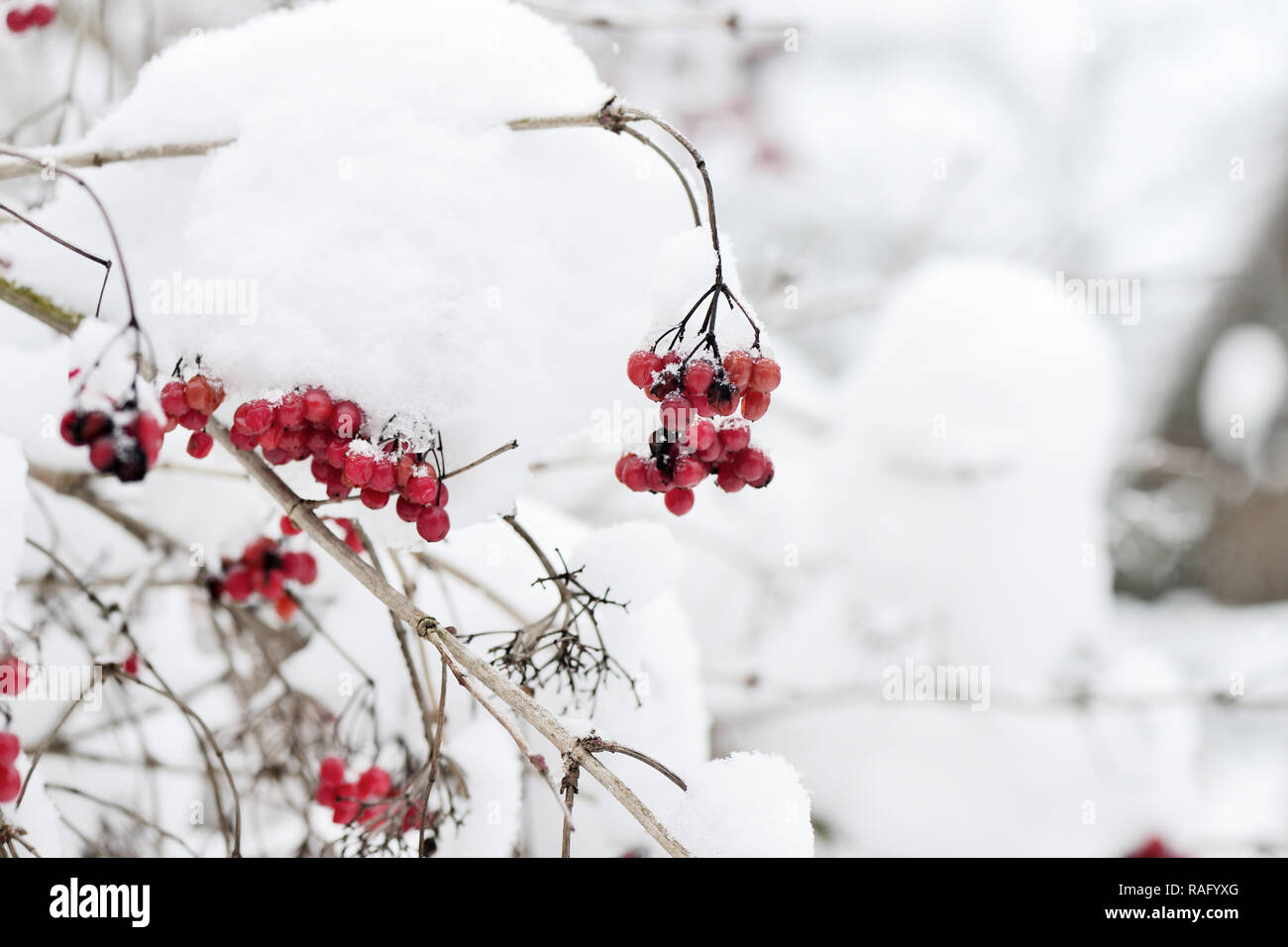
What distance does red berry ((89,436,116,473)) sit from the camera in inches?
25.9

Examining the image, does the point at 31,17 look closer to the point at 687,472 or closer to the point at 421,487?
the point at 421,487

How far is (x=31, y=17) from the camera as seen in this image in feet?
4.50

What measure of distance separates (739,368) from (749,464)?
3.9 inches

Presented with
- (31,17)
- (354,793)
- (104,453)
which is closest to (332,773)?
(354,793)

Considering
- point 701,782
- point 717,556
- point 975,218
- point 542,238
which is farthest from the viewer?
point 975,218

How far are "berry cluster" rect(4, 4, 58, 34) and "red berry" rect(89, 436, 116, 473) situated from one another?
3.63 feet

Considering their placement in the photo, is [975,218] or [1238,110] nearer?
[975,218]

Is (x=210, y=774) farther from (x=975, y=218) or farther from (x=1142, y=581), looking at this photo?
(x=1142, y=581)

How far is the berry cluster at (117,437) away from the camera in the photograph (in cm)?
66
